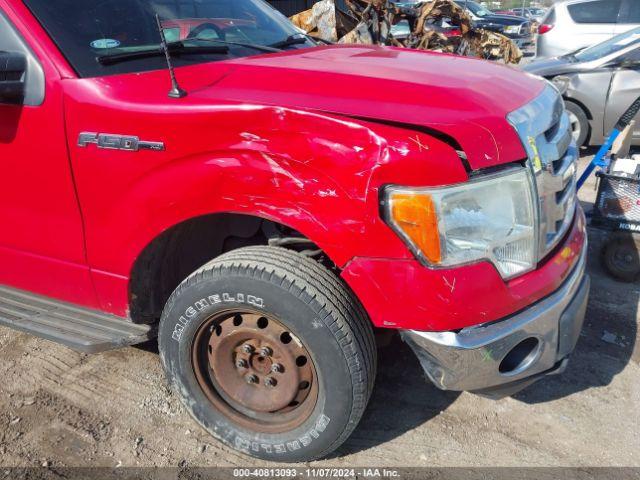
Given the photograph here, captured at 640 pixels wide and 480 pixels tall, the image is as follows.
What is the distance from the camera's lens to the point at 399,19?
1173cm

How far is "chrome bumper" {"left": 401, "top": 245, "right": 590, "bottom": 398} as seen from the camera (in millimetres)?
2021

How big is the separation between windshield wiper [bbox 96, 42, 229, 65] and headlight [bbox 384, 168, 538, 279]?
1.41 metres

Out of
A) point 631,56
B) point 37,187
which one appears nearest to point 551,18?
point 631,56

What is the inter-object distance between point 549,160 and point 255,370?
1.51 meters

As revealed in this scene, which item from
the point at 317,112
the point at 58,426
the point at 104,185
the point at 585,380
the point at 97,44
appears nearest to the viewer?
the point at 317,112

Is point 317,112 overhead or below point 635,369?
overhead

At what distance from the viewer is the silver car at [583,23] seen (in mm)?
10016

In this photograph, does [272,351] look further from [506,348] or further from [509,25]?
[509,25]

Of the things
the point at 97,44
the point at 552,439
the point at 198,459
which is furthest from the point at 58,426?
the point at 552,439

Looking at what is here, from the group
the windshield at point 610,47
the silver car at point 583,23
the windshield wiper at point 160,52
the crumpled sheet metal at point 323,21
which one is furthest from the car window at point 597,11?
the windshield wiper at point 160,52

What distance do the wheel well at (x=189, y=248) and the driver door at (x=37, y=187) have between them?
26 cm

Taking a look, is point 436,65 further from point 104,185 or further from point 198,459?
point 198,459

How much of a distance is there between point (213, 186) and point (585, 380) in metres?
2.26

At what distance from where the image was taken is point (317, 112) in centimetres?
194
